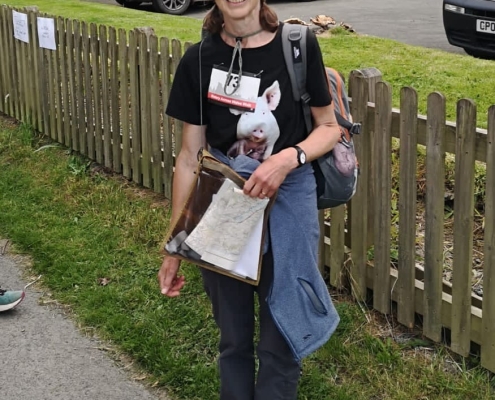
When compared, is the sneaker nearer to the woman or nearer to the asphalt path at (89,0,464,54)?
the woman

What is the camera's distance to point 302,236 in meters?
2.94

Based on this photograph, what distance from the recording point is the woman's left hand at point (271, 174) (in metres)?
2.72

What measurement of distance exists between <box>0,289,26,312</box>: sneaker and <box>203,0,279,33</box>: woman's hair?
7.86 feet

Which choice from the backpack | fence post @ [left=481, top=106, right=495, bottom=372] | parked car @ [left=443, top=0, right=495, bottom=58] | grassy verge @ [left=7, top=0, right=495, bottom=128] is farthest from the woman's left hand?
parked car @ [left=443, top=0, right=495, bottom=58]

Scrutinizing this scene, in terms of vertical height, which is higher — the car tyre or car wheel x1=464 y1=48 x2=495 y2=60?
car wheel x1=464 y1=48 x2=495 y2=60

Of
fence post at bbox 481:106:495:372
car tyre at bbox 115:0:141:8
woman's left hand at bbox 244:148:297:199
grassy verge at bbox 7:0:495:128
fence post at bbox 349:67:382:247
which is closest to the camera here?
woman's left hand at bbox 244:148:297:199

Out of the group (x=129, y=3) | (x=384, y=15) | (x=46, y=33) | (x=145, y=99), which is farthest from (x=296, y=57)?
(x=129, y=3)

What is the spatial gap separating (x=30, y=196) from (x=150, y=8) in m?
12.2

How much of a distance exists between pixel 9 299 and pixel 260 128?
2438 mm

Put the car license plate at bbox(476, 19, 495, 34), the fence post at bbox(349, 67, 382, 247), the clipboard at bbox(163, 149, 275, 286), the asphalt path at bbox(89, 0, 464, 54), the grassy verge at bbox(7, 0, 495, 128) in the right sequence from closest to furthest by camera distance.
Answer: the clipboard at bbox(163, 149, 275, 286)
the fence post at bbox(349, 67, 382, 247)
the grassy verge at bbox(7, 0, 495, 128)
the car license plate at bbox(476, 19, 495, 34)
the asphalt path at bbox(89, 0, 464, 54)

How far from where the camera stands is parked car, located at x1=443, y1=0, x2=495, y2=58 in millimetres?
9383

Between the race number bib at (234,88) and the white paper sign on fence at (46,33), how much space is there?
179 inches

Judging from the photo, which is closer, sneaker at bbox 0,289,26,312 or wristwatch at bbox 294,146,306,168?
wristwatch at bbox 294,146,306,168

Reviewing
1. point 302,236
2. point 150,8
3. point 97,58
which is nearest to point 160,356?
point 302,236
